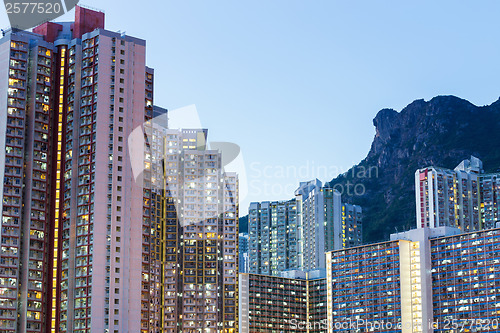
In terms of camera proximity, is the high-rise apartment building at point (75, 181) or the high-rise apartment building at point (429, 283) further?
the high-rise apartment building at point (429, 283)

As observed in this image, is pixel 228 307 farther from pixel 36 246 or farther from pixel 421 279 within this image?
pixel 36 246

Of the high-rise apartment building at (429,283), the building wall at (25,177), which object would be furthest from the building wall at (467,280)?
the building wall at (25,177)

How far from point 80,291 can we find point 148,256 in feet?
35.2

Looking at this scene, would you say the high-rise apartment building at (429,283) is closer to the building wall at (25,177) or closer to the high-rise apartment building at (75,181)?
the high-rise apartment building at (75,181)

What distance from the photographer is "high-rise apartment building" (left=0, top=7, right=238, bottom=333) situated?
4727 inches

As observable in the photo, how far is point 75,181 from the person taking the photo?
125 meters

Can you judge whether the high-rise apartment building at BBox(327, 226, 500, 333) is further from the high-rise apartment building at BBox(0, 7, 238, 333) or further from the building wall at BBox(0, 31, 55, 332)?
the building wall at BBox(0, 31, 55, 332)

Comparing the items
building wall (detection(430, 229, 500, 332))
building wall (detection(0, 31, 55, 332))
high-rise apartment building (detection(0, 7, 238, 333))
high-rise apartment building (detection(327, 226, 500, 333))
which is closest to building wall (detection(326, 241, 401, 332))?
high-rise apartment building (detection(327, 226, 500, 333))

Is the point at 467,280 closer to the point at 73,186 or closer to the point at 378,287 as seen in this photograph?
the point at 378,287

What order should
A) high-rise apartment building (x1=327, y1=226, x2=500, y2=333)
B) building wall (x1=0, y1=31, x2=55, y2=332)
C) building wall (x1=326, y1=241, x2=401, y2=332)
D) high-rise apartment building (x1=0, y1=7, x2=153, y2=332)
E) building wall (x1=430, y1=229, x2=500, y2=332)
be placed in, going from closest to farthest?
high-rise apartment building (x1=0, y1=7, x2=153, y2=332) < building wall (x1=0, y1=31, x2=55, y2=332) < building wall (x1=430, y1=229, x2=500, y2=332) < high-rise apartment building (x1=327, y1=226, x2=500, y2=333) < building wall (x1=326, y1=241, x2=401, y2=332)

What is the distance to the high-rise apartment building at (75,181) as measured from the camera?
394 ft

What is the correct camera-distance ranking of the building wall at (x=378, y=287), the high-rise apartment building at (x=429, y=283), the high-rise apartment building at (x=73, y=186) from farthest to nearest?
the building wall at (x=378, y=287)
the high-rise apartment building at (x=429, y=283)
the high-rise apartment building at (x=73, y=186)

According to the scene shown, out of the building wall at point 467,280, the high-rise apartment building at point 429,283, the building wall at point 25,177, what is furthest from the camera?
the high-rise apartment building at point 429,283

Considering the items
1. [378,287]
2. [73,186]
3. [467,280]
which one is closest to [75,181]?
[73,186]
